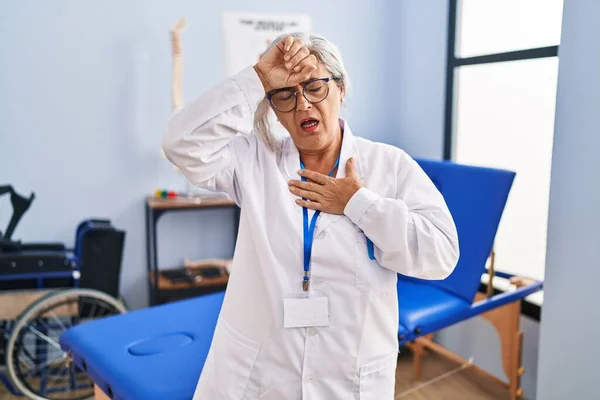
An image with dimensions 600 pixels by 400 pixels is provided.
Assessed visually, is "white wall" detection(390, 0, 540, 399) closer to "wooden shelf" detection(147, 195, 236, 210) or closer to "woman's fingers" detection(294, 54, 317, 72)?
"wooden shelf" detection(147, 195, 236, 210)

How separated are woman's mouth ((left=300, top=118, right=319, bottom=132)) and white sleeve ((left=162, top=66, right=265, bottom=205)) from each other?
11 cm

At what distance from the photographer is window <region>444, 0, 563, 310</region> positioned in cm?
265

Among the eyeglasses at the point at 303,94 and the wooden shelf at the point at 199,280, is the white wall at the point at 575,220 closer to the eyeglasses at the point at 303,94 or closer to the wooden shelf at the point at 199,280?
the eyeglasses at the point at 303,94

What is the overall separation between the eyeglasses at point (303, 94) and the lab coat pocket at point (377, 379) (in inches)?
23.8

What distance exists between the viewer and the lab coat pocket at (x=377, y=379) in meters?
1.26

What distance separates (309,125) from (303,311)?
0.42 m

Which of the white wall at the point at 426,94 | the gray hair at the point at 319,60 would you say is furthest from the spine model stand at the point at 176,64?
the gray hair at the point at 319,60

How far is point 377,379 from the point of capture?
1.28 meters

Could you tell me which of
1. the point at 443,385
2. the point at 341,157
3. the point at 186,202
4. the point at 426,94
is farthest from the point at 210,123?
the point at 426,94

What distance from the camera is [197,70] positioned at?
127 inches

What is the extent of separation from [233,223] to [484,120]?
61.3 inches

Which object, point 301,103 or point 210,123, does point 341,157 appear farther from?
point 210,123

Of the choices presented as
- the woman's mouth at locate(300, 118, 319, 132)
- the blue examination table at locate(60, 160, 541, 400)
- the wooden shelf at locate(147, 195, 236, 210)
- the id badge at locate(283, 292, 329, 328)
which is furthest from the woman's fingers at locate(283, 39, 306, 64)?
the wooden shelf at locate(147, 195, 236, 210)

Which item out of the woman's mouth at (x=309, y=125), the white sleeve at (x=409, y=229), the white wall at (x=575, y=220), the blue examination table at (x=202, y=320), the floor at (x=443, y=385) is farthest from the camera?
the floor at (x=443, y=385)
